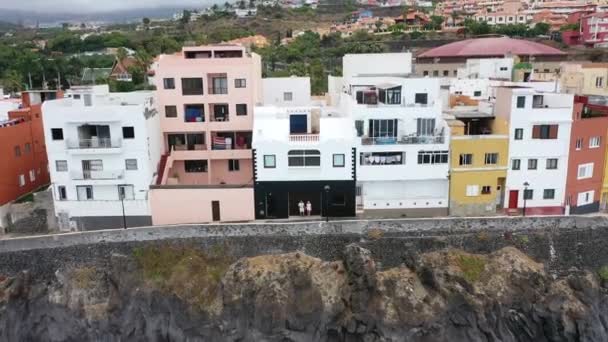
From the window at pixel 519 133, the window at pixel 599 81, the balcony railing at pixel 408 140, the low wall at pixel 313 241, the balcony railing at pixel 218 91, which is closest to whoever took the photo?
the low wall at pixel 313 241

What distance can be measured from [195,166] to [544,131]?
Answer: 24.7 metres

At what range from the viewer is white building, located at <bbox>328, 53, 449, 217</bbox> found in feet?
110

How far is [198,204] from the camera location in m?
33.5

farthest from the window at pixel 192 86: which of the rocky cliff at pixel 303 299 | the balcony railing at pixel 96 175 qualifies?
the rocky cliff at pixel 303 299

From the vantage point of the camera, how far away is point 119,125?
3341cm

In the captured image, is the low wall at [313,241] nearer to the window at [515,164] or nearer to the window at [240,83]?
the window at [515,164]

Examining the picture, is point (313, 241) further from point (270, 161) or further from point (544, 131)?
point (544, 131)

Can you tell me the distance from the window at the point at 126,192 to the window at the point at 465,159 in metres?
21.5

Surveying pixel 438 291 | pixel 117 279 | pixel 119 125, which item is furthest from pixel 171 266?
pixel 438 291

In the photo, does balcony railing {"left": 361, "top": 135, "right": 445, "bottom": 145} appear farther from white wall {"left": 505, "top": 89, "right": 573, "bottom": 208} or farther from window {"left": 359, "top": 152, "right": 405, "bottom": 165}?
white wall {"left": 505, "top": 89, "right": 573, "bottom": 208}

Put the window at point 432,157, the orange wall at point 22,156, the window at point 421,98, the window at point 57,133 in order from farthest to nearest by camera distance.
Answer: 1. the window at point 421,98
2. the orange wall at point 22,156
3. the window at point 432,157
4. the window at point 57,133

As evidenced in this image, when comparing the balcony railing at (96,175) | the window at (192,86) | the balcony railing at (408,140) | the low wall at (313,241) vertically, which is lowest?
the low wall at (313,241)

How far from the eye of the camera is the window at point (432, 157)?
3350 cm

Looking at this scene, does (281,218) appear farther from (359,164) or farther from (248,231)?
(359,164)
